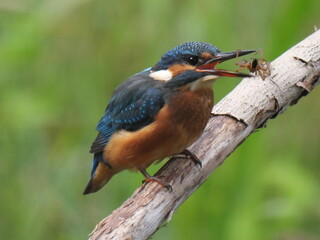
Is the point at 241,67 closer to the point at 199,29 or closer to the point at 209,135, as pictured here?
the point at 209,135

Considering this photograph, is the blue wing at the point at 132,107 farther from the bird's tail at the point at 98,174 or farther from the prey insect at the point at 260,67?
the prey insect at the point at 260,67

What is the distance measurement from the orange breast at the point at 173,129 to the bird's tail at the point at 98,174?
9.2 inches

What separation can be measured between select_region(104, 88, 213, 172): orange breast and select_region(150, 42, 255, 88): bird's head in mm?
75

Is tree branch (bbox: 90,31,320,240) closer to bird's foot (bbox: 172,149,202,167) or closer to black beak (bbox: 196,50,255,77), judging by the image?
bird's foot (bbox: 172,149,202,167)

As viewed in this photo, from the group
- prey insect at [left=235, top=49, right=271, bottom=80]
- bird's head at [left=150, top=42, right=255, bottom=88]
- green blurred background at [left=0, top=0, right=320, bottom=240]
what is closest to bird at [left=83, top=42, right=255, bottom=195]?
bird's head at [left=150, top=42, right=255, bottom=88]

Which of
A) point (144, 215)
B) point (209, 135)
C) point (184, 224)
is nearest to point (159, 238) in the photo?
point (184, 224)

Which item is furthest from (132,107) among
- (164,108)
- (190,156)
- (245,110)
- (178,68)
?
(245,110)

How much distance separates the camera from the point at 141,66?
4.55 meters

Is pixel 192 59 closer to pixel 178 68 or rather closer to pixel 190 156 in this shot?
pixel 178 68

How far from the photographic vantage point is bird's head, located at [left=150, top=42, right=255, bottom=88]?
131 inches

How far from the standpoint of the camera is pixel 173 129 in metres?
3.45

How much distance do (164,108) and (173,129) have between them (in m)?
0.10

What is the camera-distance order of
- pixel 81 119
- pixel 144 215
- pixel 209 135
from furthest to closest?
pixel 81 119, pixel 209 135, pixel 144 215

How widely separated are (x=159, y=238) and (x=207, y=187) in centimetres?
37
